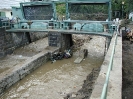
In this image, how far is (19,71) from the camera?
1003 centimetres

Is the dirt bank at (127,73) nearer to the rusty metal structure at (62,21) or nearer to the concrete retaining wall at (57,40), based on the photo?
the rusty metal structure at (62,21)

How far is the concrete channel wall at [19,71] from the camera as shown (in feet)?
29.3

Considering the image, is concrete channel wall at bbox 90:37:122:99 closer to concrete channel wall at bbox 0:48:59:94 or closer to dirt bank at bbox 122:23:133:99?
dirt bank at bbox 122:23:133:99

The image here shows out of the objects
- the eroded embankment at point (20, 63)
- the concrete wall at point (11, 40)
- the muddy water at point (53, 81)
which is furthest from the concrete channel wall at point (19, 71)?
the concrete wall at point (11, 40)

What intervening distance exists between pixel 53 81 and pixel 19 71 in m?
2.04

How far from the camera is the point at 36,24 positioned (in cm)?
1608

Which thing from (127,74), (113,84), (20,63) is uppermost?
(113,84)

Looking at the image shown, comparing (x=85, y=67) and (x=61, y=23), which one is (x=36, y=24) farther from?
(x=85, y=67)

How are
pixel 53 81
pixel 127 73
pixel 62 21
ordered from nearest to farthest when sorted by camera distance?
pixel 127 73, pixel 53 81, pixel 62 21

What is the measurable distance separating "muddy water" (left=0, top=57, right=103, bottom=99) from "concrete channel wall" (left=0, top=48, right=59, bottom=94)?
25 cm

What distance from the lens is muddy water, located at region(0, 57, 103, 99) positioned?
337 inches

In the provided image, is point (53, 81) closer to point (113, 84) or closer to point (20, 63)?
point (20, 63)

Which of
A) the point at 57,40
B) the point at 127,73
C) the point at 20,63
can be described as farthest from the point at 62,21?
the point at 127,73

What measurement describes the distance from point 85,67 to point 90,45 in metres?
6.00
